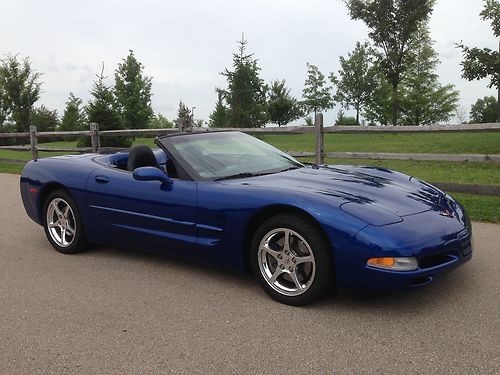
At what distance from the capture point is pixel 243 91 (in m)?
32.3

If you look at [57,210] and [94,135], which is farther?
[94,135]

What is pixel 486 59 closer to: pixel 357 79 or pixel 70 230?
pixel 70 230

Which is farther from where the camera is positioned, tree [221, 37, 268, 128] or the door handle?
tree [221, 37, 268, 128]

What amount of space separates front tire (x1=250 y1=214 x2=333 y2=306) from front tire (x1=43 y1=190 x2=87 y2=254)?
208 centimetres

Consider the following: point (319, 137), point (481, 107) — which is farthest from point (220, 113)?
point (481, 107)

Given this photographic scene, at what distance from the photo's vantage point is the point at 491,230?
18.5 ft

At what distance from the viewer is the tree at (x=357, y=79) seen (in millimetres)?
50875

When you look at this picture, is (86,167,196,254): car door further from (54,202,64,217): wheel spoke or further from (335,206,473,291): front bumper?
(335,206,473,291): front bumper

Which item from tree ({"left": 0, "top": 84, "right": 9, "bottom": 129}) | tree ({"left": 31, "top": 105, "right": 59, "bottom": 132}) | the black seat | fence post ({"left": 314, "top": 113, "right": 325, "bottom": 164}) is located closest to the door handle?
the black seat

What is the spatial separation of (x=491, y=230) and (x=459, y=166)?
7.24m

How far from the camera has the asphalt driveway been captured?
8.96 ft

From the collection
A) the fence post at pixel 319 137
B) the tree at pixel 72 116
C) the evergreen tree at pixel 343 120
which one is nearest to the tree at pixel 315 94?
the evergreen tree at pixel 343 120

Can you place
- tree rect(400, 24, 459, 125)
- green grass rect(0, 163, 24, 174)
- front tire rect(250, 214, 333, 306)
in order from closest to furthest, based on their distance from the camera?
front tire rect(250, 214, 333, 306)
green grass rect(0, 163, 24, 174)
tree rect(400, 24, 459, 125)

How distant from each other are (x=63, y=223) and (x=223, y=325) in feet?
8.38
